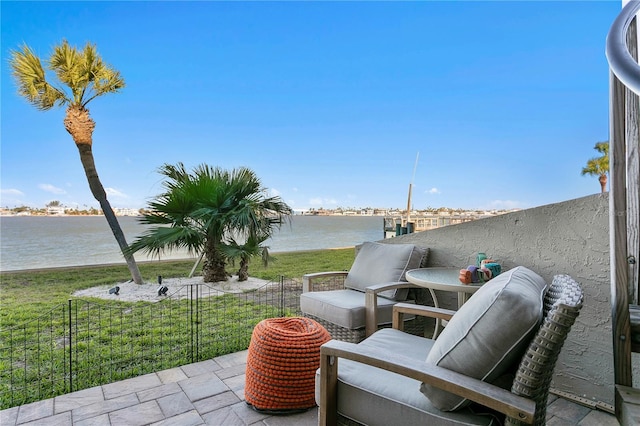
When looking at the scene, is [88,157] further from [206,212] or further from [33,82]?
[206,212]

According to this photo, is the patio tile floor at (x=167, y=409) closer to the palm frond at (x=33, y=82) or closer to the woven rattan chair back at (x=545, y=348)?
the woven rattan chair back at (x=545, y=348)

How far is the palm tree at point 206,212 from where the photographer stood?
4996 mm

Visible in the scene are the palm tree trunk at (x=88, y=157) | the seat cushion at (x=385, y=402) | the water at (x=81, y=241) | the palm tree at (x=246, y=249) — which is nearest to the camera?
the seat cushion at (x=385, y=402)

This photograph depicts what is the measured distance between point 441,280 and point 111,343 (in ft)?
9.21

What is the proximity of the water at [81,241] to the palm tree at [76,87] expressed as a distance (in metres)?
0.95

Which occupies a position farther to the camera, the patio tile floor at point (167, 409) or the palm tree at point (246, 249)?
the palm tree at point (246, 249)

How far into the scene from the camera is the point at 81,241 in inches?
693

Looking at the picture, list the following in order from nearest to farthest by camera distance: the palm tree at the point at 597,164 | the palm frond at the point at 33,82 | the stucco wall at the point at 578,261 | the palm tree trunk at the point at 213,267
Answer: the stucco wall at the point at 578,261 → the palm frond at the point at 33,82 → the palm tree trunk at the point at 213,267 → the palm tree at the point at 597,164

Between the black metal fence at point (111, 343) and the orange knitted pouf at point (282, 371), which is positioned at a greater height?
the orange knitted pouf at point (282, 371)

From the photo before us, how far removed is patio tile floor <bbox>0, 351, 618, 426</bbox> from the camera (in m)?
1.91

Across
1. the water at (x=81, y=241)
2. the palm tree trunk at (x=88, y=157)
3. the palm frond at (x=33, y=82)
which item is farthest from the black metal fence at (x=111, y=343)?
the palm frond at (x=33, y=82)

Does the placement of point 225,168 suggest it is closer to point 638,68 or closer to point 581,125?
point 638,68

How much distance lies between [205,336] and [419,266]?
2.09 m

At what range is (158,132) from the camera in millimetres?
16344
